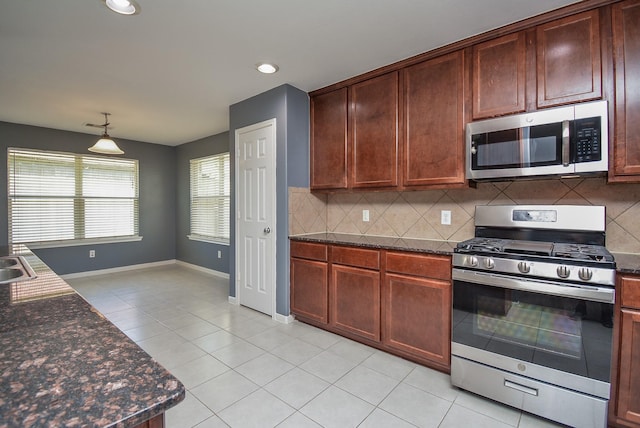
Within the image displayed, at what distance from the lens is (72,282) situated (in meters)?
4.94

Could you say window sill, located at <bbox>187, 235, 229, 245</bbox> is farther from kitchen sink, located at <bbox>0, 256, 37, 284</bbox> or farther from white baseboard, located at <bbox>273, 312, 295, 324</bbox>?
kitchen sink, located at <bbox>0, 256, 37, 284</bbox>

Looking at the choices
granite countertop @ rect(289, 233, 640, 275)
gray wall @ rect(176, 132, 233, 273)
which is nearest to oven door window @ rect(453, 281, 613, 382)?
granite countertop @ rect(289, 233, 640, 275)

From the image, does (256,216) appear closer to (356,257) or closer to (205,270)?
(356,257)

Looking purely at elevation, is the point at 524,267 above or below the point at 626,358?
above

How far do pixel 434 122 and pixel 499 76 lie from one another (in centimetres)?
51

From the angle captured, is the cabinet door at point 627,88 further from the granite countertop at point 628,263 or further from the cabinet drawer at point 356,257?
the cabinet drawer at point 356,257

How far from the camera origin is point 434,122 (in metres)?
2.53

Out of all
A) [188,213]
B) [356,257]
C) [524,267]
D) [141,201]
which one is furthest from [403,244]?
[141,201]

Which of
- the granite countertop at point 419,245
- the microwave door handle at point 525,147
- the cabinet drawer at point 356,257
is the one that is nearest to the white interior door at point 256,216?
the granite countertop at point 419,245

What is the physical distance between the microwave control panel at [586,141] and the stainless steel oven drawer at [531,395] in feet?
4.29

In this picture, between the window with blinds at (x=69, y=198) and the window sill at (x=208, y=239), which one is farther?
the window sill at (x=208, y=239)

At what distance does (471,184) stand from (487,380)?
1.33 metres

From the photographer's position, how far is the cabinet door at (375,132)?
277 cm

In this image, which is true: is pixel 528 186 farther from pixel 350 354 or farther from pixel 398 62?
pixel 350 354
